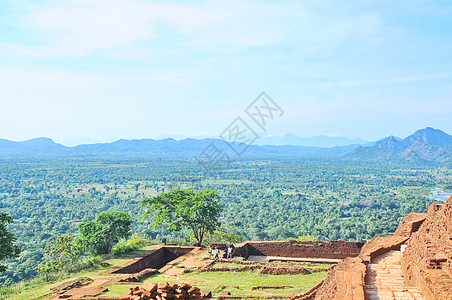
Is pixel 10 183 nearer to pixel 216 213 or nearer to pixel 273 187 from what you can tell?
pixel 273 187

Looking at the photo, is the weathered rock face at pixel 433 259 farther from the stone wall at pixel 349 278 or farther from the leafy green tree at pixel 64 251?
the leafy green tree at pixel 64 251

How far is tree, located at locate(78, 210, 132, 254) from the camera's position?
1961cm

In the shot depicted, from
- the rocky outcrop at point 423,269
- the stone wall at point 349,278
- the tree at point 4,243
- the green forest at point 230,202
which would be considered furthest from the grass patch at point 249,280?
the green forest at point 230,202

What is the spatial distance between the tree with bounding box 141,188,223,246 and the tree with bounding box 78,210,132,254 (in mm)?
2503

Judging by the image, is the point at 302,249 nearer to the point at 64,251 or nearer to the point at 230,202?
the point at 64,251

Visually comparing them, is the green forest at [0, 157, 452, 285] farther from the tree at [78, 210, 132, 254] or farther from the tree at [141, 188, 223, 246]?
the tree at [78, 210, 132, 254]

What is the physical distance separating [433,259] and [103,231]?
54.9ft

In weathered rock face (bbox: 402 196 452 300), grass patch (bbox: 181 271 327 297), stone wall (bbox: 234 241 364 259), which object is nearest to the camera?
weathered rock face (bbox: 402 196 452 300)

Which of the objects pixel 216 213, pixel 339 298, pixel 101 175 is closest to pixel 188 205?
pixel 216 213

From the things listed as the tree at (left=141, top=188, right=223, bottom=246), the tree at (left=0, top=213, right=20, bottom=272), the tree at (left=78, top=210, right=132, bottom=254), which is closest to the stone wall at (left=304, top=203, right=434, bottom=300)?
the tree at (left=0, top=213, right=20, bottom=272)

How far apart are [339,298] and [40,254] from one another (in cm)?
3490

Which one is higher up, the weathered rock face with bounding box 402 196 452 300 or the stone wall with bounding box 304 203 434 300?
the weathered rock face with bounding box 402 196 452 300

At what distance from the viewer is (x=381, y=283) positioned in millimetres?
7957

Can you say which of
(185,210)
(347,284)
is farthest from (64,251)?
(347,284)
